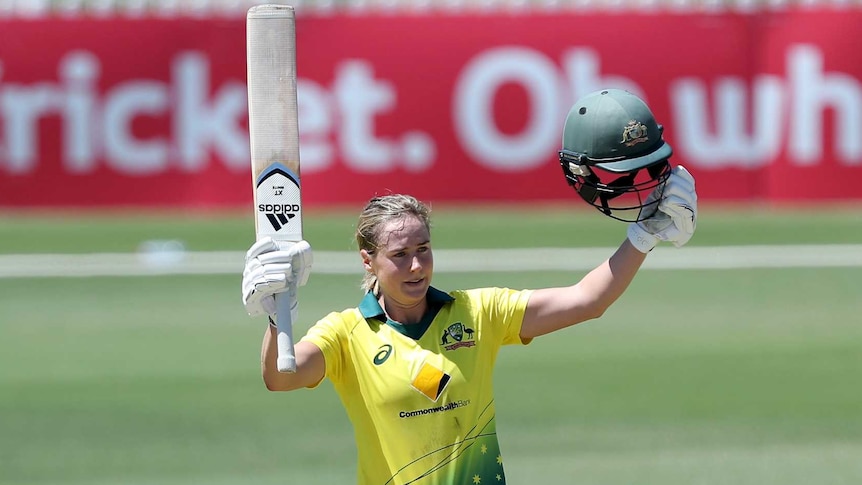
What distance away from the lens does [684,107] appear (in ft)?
52.6

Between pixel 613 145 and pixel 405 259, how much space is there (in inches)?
31.7

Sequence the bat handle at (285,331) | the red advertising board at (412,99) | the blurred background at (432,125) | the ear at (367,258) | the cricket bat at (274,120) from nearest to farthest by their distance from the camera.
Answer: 1. the bat handle at (285,331)
2. the cricket bat at (274,120)
3. the ear at (367,258)
4. the blurred background at (432,125)
5. the red advertising board at (412,99)

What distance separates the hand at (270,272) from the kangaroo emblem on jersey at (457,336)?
0.55 metres

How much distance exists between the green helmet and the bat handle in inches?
42.3

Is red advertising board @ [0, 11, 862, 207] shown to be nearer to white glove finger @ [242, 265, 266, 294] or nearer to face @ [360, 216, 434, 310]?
face @ [360, 216, 434, 310]

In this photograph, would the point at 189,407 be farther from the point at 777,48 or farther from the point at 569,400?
the point at 777,48

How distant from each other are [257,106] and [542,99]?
11.8m

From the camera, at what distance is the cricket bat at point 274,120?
4.52 meters

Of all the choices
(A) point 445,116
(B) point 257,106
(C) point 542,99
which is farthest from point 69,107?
(B) point 257,106

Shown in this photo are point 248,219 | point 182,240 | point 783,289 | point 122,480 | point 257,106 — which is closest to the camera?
point 257,106

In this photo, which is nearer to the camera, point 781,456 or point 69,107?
point 781,456

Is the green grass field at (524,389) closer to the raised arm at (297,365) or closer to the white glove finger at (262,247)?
the raised arm at (297,365)

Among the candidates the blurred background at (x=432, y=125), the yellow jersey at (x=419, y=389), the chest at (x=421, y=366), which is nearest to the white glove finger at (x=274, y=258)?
the yellow jersey at (x=419, y=389)

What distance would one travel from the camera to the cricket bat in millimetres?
4520
